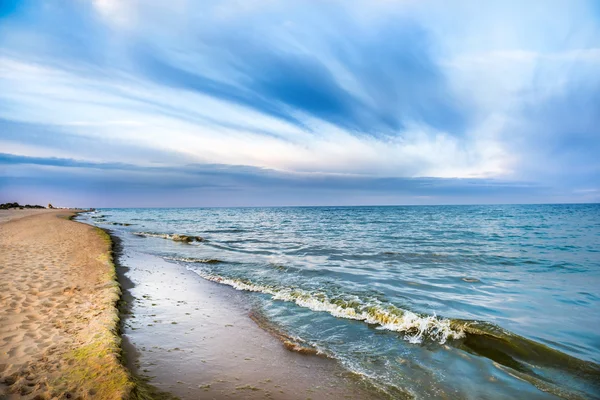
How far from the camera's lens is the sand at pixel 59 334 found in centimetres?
446

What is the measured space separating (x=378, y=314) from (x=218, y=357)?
4961 millimetres

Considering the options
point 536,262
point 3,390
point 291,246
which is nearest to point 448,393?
point 3,390

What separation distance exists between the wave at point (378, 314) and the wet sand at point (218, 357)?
6.34 feet

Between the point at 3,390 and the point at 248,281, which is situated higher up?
the point at 3,390

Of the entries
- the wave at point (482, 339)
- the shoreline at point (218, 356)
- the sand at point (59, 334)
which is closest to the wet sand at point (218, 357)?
the shoreline at point (218, 356)

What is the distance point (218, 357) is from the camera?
20.0 feet

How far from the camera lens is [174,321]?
807 centimetres

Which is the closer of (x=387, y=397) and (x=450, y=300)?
(x=387, y=397)

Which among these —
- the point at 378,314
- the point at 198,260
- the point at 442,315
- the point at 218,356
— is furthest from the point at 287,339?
the point at 198,260

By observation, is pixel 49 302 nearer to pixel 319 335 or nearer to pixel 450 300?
pixel 319 335

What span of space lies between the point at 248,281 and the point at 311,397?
911 cm

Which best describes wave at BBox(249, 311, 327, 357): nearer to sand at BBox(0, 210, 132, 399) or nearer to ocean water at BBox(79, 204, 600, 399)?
ocean water at BBox(79, 204, 600, 399)

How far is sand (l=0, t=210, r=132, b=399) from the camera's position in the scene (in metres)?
4.46

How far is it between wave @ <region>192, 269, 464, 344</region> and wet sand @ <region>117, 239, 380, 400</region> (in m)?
1.93
